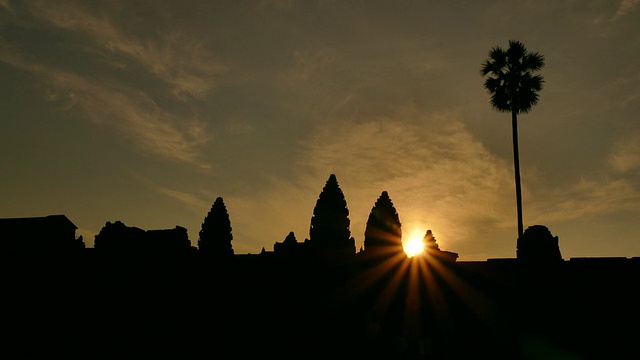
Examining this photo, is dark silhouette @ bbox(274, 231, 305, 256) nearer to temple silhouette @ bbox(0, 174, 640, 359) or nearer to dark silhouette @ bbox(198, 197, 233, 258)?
temple silhouette @ bbox(0, 174, 640, 359)

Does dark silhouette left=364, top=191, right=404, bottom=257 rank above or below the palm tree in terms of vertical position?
below

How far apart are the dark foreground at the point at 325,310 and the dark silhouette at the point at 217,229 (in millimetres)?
29571

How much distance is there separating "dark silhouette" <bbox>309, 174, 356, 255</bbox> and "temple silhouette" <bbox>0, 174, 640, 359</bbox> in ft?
103

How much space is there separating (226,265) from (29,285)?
10364 millimetres

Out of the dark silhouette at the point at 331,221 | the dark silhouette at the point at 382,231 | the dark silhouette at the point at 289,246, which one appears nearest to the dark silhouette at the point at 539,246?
the dark silhouette at the point at 289,246

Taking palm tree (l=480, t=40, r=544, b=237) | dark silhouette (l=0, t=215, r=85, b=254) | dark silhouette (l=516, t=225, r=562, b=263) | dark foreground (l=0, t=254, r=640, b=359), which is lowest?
dark foreground (l=0, t=254, r=640, b=359)

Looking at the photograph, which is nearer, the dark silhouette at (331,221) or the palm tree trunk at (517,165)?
the palm tree trunk at (517,165)

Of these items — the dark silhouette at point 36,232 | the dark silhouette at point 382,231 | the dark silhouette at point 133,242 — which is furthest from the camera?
the dark silhouette at point 382,231

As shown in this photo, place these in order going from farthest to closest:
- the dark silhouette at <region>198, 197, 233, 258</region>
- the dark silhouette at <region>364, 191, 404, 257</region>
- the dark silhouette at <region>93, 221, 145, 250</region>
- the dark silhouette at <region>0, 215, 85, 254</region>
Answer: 1. the dark silhouette at <region>198, 197, 233, 258</region>
2. the dark silhouette at <region>364, 191, 404, 257</region>
3. the dark silhouette at <region>0, 215, 85, 254</region>
4. the dark silhouette at <region>93, 221, 145, 250</region>

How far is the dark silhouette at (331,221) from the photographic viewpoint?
6112 cm

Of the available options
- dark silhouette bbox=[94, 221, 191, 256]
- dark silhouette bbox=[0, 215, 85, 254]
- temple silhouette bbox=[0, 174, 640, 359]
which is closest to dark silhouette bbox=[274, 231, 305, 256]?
temple silhouette bbox=[0, 174, 640, 359]

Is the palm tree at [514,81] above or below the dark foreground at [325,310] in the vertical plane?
above

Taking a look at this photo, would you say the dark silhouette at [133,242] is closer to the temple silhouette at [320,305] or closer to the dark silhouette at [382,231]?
the temple silhouette at [320,305]

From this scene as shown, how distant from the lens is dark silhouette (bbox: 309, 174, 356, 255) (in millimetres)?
61125
